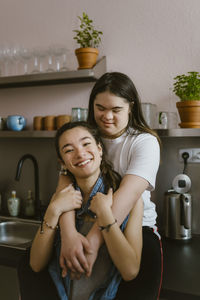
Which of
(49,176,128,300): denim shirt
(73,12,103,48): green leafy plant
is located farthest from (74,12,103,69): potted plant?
(49,176,128,300): denim shirt

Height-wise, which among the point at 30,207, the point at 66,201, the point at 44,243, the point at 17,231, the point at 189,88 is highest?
the point at 189,88

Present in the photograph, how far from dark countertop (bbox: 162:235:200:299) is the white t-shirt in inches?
7.6

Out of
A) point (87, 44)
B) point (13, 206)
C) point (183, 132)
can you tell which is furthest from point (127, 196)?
point (13, 206)

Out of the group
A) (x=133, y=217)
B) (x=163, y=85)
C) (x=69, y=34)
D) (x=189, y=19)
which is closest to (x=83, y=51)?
(x=69, y=34)

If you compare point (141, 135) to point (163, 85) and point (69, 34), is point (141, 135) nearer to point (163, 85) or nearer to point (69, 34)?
point (163, 85)

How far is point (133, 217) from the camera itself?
1.12 metres

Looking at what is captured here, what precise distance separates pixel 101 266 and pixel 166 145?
3.18 feet

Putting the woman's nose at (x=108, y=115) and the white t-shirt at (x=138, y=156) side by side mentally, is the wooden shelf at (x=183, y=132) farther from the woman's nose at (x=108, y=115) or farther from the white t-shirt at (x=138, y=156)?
the woman's nose at (x=108, y=115)

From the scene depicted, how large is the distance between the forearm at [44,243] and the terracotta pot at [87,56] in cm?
99

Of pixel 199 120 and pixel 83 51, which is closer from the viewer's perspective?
pixel 199 120

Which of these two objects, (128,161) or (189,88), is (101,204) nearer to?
(128,161)

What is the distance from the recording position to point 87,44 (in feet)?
6.08

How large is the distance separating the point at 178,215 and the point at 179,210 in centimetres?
3

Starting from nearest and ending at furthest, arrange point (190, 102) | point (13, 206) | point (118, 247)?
point (118, 247) → point (190, 102) → point (13, 206)
